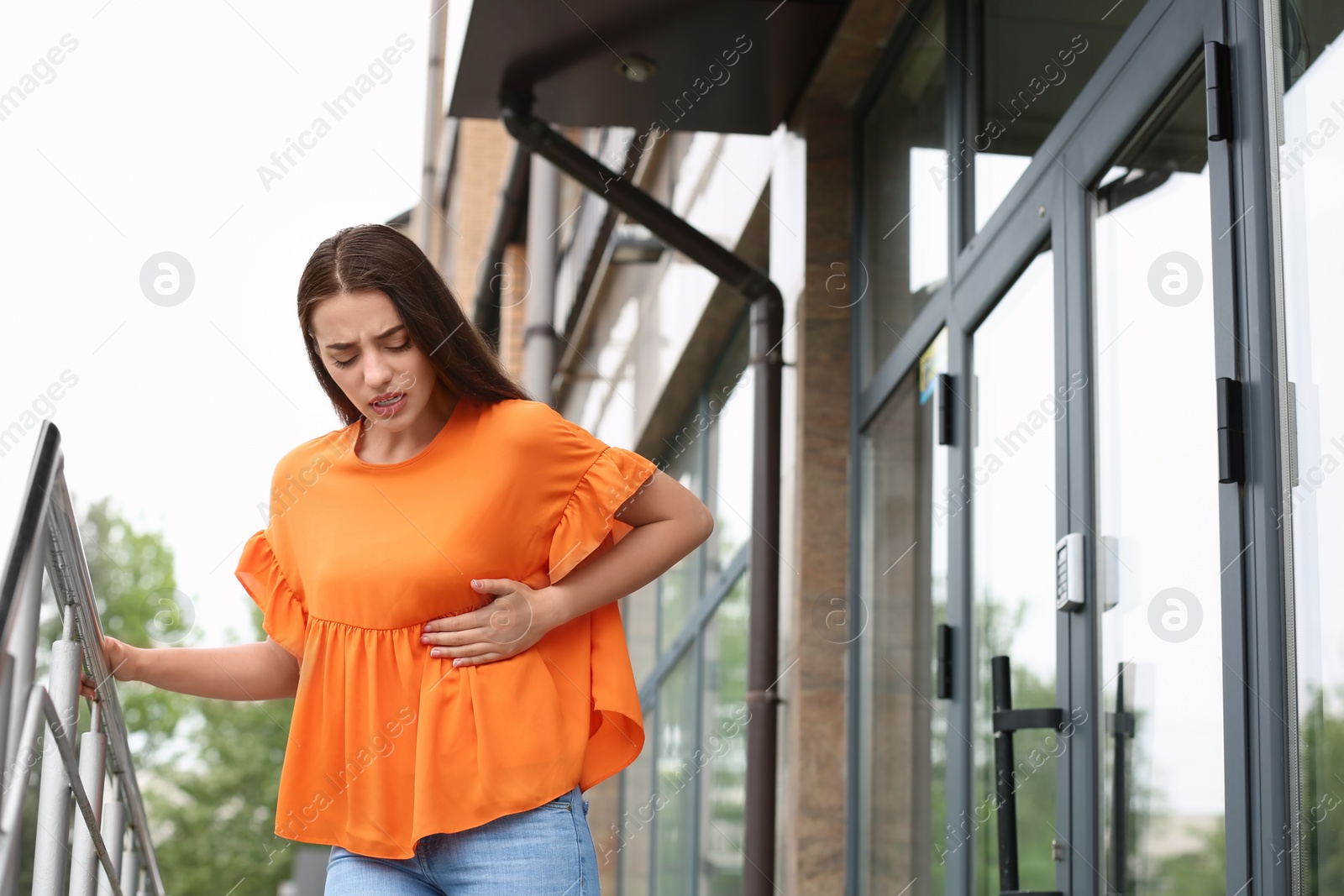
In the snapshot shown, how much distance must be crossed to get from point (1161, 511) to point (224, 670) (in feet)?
5.15

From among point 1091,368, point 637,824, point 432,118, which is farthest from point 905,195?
point 432,118

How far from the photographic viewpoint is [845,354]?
473 cm

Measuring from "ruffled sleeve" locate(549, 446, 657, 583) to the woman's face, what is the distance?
0.28 m

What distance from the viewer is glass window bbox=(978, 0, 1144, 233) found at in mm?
3023

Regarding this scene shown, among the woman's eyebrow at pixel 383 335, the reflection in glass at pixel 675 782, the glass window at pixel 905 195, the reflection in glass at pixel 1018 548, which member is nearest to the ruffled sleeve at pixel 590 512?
the woman's eyebrow at pixel 383 335

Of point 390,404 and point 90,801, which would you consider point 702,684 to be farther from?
point 390,404

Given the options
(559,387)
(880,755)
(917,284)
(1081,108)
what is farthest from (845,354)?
(559,387)

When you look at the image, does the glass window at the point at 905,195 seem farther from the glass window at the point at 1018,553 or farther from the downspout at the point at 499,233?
the downspout at the point at 499,233

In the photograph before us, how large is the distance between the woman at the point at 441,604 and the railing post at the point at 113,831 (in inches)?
27.7

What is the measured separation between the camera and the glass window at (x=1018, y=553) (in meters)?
3.02

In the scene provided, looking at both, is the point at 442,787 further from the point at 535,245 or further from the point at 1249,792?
the point at 535,245

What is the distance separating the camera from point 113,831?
290 centimetres

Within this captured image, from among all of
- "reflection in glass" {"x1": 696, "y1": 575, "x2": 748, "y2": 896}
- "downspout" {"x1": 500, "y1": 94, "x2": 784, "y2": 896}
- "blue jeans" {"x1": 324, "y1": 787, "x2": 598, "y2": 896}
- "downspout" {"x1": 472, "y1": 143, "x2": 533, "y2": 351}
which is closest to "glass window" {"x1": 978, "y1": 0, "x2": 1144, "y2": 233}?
"downspout" {"x1": 500, "y1": 94, "x2": 784, "y2": 896}

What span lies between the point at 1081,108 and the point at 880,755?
2023 millimetres
